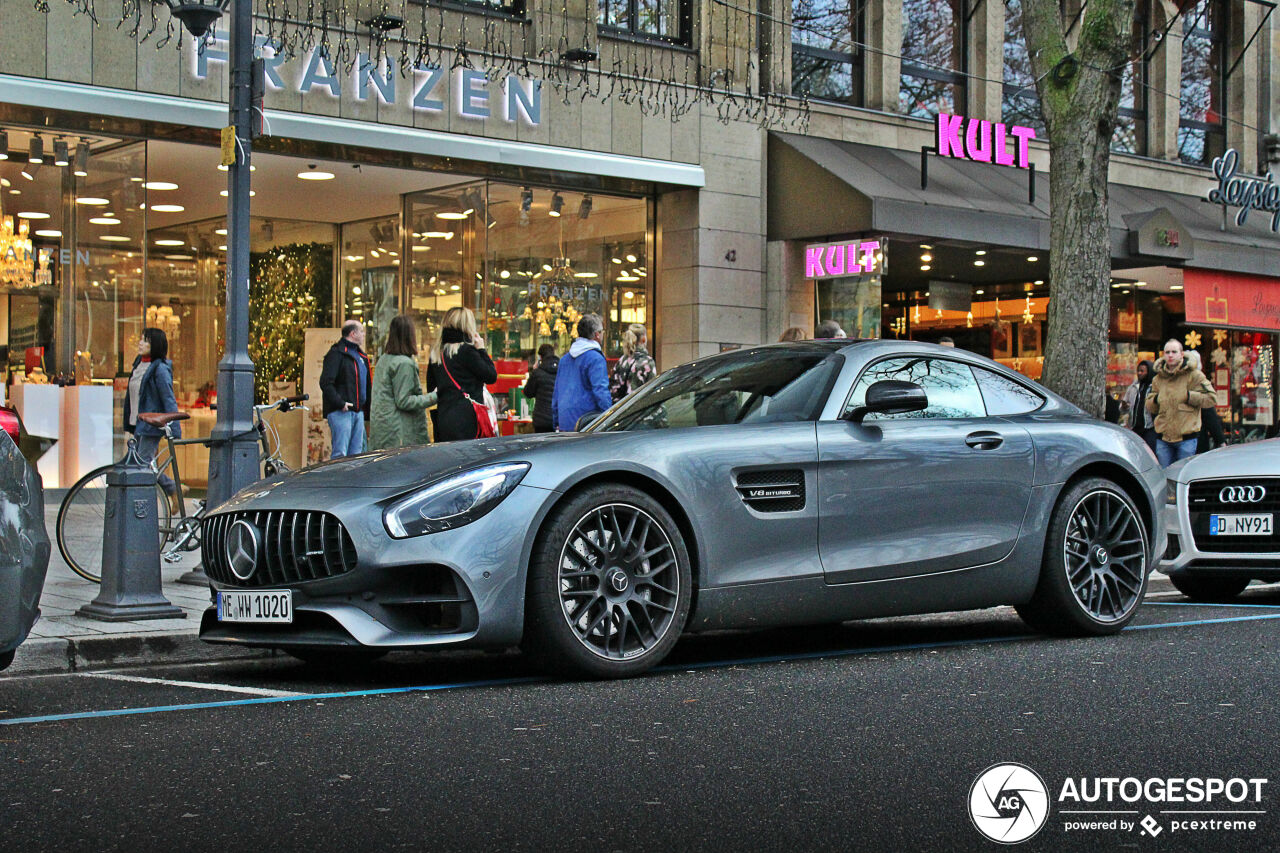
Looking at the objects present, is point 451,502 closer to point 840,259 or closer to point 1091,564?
point 1091,564

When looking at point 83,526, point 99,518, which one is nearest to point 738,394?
point 99,518

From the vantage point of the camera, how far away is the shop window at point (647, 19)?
18.0 meters

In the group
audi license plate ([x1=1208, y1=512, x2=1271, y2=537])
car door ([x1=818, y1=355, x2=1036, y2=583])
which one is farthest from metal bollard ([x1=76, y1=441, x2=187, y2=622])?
audi license plate ([x1=1208, y1=512, x2=1271, y2=537])

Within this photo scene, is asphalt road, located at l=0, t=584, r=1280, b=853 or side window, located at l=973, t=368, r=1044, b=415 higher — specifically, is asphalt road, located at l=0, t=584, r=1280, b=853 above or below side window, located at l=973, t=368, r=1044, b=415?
below

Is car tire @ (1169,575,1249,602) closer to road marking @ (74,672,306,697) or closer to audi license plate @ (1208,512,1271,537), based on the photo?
audi license plate @ (1208,512,1271,537)

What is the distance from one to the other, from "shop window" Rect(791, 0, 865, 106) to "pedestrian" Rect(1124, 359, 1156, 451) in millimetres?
5113

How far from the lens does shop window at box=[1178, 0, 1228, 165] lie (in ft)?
81.0

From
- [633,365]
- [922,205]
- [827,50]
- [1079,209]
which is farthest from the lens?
[827,50]

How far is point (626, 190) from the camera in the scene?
18.6m

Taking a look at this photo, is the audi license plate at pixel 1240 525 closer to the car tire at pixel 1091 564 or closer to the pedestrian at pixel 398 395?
the car tire at pixel 1091 564

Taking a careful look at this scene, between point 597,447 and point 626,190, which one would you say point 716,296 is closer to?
point 626,190

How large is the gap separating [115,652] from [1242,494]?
6.53m

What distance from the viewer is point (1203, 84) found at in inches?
990

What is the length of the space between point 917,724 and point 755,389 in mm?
2201
